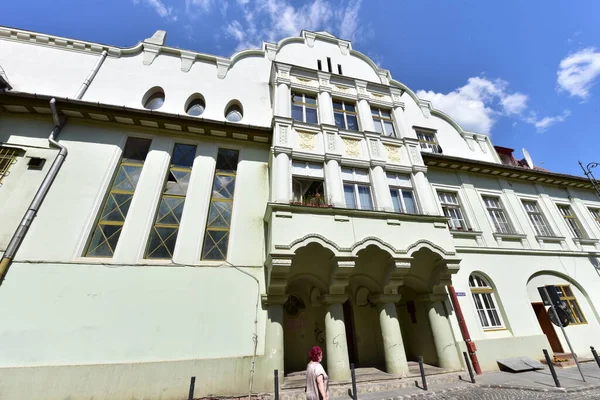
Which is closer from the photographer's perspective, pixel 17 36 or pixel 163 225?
pixel 163 225

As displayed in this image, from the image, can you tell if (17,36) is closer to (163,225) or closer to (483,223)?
(163,225)

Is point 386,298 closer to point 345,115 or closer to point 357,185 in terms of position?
point 357,185

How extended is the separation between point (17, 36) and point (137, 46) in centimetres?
460

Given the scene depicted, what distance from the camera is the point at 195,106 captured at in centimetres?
1107

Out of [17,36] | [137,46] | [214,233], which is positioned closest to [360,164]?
[214,233]

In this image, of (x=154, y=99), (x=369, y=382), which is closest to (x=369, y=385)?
(x=369, y=382)

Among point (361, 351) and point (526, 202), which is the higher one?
point (526, 202)

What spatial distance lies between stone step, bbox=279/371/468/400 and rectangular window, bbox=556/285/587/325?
288 inches

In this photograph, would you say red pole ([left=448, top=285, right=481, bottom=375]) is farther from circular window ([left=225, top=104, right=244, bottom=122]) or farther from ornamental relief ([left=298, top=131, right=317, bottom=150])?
circular window ([left=225, top=104, right=244, bottom=122])

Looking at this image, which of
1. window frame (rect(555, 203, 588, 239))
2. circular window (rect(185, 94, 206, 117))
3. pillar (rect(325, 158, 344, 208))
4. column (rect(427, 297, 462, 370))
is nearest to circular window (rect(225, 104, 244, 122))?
circular window (rect(185, 94, 206, 117))

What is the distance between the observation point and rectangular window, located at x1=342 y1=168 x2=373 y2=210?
9.03m

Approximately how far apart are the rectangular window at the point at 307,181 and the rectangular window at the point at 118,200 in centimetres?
570

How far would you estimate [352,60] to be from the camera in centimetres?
1391

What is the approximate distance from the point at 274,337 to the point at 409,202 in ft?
22.7
